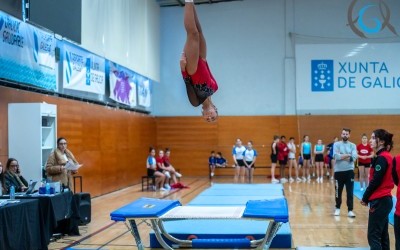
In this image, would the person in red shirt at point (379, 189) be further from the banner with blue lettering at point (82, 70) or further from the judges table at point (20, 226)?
the banner with blue lettering at point (82, 70)

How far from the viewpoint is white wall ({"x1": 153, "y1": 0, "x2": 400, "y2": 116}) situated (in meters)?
19.1

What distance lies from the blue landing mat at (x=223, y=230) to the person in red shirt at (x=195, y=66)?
2202 millimetres

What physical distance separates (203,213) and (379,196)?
1.93 metres

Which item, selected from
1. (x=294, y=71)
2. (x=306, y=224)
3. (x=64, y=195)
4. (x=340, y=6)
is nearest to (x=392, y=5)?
(x=340, y=6)

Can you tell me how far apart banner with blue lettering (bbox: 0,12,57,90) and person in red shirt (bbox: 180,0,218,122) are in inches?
194

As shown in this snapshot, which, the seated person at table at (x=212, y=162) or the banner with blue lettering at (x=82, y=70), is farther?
the seated person at table at (x=212, y=162)

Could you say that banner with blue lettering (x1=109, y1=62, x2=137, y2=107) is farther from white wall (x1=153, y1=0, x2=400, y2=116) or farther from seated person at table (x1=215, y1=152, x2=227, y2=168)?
seated person at table (x1=215, y1=152, x2=227, y2=168)

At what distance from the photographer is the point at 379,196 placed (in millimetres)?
5152

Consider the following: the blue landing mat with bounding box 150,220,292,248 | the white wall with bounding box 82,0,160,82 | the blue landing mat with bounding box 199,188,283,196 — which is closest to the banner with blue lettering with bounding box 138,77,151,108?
the white wall with bounding box 82,0,160,82

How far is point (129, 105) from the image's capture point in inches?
640

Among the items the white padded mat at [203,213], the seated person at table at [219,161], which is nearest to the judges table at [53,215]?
the white padded mat at [203,213]

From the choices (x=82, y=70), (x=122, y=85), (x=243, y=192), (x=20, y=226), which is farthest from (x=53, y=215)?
(x=122, y=85)

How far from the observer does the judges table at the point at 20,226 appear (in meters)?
5.48

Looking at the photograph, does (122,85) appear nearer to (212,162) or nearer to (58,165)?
(212,162)
